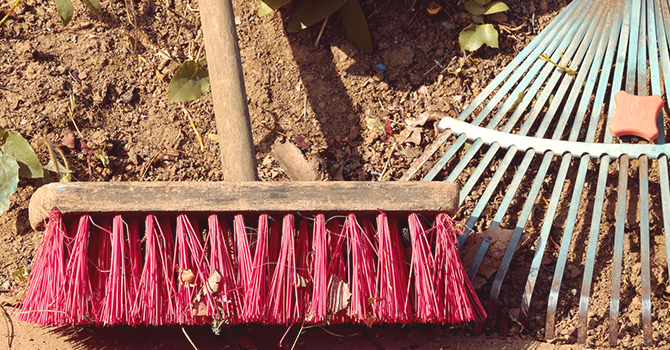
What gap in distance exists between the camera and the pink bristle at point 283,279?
1.62 meters

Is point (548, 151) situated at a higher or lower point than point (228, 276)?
higher

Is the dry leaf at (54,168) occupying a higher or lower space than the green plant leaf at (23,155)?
lower

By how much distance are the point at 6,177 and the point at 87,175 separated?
0.96 ft

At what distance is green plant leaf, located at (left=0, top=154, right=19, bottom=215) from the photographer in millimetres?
1864

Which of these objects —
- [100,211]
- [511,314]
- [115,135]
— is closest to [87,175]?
[115,135]

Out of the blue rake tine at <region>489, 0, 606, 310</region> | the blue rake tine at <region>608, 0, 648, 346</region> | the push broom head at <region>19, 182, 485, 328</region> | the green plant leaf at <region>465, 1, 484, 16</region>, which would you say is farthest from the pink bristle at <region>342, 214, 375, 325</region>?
the green plant leaf at <region>465, 1, 484, 16</region>

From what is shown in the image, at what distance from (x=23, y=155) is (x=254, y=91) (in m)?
0.83

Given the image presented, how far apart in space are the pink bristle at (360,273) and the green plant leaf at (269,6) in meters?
0.97

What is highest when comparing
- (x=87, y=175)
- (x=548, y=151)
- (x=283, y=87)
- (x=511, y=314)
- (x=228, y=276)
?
(x=283, y=87)

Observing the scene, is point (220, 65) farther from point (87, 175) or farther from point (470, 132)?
point (470, 132)

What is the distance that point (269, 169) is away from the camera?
218 cm

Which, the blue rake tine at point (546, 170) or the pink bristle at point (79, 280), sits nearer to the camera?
the pink bristle at point (79, 280)

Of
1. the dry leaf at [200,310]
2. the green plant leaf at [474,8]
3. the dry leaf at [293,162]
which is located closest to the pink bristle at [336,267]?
the dry leaf at [200,310]

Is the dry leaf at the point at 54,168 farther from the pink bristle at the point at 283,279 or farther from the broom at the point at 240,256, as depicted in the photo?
the pink bristle at the point at 283,279
